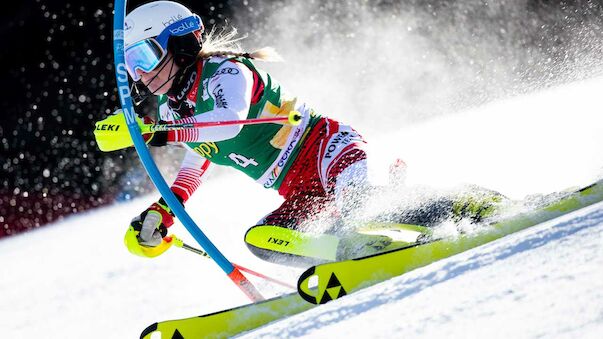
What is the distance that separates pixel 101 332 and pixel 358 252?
62.5 inches

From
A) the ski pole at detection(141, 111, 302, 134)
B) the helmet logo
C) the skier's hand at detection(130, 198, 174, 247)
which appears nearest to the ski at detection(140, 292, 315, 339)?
the skier's hand at detection(130, 198, 174, 247)

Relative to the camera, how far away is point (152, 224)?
3.31 metres

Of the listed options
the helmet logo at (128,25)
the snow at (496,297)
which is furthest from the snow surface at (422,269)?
the helmet logo at (128,25)

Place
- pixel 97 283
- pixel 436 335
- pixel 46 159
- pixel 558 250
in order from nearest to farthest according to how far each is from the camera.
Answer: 1. pixel 436 335
2. pixel 558 250
3. pixel 97 283
4. pixel 46 159

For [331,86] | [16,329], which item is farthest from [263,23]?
[16,329]

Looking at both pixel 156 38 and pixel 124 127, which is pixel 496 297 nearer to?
pixel 124 127

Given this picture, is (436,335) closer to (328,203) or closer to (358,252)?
(358,252)

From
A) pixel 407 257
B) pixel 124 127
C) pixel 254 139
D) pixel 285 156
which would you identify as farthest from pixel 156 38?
pixel 407 257

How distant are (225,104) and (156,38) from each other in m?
0.50

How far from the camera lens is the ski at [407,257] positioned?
107 inches

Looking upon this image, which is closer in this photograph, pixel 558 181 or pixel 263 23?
pixel 558 181

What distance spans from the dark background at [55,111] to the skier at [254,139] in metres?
5.11

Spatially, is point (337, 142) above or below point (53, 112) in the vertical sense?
below

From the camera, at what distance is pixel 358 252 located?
9.89 feet
